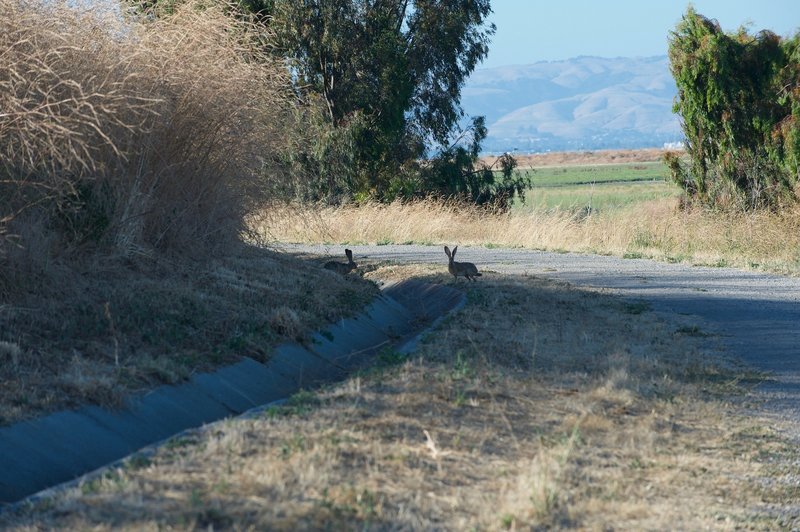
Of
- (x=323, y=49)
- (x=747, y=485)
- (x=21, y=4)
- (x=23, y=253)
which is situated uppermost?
(x=323, y=49)

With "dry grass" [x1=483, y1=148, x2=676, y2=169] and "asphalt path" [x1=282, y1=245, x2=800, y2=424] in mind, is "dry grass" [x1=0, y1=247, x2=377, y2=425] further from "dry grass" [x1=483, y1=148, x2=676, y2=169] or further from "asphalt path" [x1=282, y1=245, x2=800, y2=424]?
"dry grass" [x1=483, y1=148, x2=676, y2=169]

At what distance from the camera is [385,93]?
36.8 meters

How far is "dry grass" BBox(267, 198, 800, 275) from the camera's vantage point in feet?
84.5

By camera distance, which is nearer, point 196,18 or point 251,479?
point 251,479

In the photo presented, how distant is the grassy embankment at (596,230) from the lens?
84.3 ft

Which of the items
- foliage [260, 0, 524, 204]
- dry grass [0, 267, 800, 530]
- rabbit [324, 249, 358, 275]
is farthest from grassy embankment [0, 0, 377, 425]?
foliage [260, 0, 524, 204]

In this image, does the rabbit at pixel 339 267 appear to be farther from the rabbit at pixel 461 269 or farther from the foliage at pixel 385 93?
the foliage at pixel 385 93

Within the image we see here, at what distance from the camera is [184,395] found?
9.58 m

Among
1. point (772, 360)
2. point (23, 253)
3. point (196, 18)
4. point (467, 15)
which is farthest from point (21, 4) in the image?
point (467, 15)

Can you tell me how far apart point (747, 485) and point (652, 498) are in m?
0.90

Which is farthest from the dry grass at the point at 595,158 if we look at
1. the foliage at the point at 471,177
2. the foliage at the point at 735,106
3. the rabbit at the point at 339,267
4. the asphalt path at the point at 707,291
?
the rabbit at the point at 339,267

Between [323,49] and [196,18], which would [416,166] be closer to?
[323,49]

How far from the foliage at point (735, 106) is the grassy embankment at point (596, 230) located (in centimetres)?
133

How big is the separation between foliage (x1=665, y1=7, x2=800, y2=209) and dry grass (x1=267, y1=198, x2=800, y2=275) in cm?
137
